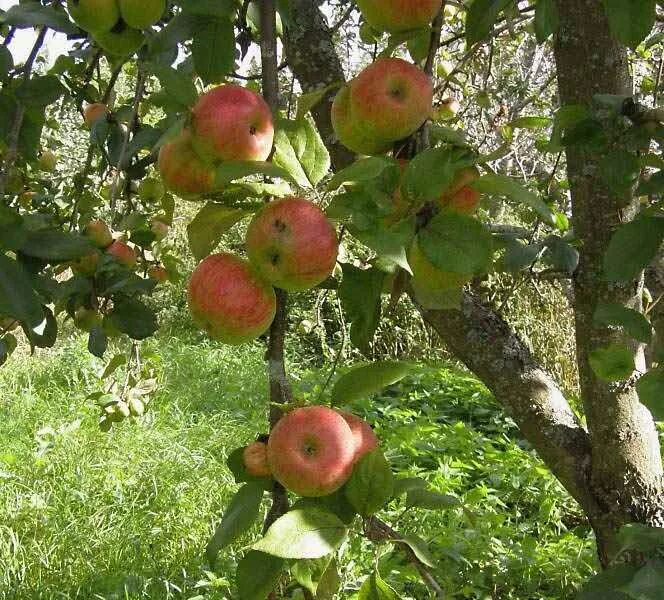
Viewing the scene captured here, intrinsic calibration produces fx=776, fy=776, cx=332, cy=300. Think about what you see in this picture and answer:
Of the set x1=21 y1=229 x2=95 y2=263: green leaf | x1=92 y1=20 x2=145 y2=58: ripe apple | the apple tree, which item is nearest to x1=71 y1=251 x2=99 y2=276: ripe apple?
the apple tree

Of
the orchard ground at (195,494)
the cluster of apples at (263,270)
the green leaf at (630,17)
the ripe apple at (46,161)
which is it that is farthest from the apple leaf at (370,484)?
the ripe apple at (46,161)

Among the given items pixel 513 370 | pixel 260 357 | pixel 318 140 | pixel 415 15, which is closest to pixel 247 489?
pixel 318 140

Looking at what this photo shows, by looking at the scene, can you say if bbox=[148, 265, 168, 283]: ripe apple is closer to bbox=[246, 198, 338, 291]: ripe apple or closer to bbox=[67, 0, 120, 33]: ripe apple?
bbox=[67, 0, 120, 33]: ripe apple

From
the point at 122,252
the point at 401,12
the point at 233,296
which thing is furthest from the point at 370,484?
the point at 122,252

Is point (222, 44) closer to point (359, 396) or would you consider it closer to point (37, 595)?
point (359, 396)

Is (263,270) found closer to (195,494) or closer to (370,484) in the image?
(370,484)

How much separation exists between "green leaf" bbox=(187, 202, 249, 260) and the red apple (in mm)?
215

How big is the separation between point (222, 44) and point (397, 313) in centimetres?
453

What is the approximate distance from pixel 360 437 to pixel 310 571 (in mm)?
114

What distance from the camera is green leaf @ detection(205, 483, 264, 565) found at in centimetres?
→ 61

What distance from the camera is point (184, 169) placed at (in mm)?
648

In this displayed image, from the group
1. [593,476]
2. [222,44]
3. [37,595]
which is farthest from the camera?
[37,595]

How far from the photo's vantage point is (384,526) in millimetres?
625

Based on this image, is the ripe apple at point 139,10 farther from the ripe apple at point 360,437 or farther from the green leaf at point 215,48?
the ripe apple at point 360,437
